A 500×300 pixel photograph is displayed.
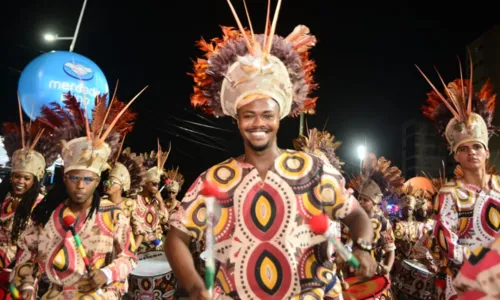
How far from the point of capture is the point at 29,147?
673 cm

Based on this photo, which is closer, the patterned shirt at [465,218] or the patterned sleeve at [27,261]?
the patterned sleeve at [27,261]

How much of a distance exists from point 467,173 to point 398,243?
759 centimetres

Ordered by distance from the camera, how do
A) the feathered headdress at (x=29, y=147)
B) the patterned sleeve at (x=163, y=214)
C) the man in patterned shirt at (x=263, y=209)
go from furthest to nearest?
the patterned sleeve at (x=163, y=214), the feathered headdress at (x=29, y=147), the man in patterned shirt at (x=263, y=209)

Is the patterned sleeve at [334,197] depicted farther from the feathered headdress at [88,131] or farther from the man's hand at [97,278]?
the feathered headdress at [88,131]

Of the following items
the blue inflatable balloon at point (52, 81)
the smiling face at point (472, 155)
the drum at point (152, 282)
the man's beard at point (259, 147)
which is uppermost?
the blue inflatable balloon at point (52, 81)

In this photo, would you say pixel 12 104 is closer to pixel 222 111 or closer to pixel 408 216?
pixel 408 216

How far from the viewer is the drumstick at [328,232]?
2914mm

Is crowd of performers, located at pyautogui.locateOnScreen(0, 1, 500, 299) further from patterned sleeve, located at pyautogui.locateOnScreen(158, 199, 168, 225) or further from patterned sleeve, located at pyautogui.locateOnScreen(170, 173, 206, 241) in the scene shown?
patterned sleeve, located at pyautogui.locateOnScreen(158, 199, 168, 225)

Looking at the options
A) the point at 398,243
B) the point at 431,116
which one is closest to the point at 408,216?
the point at 398,243

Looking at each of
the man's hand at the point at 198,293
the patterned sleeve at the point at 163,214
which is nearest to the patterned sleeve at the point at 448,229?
the man's hand at the point at 198,293

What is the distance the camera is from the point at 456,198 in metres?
5.66

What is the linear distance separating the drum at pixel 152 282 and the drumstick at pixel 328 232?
6.14 metres

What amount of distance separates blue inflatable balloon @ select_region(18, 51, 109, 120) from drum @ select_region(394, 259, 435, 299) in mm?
5950

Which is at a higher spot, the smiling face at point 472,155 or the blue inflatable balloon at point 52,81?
the blue inflatable balloon at point 52,81
